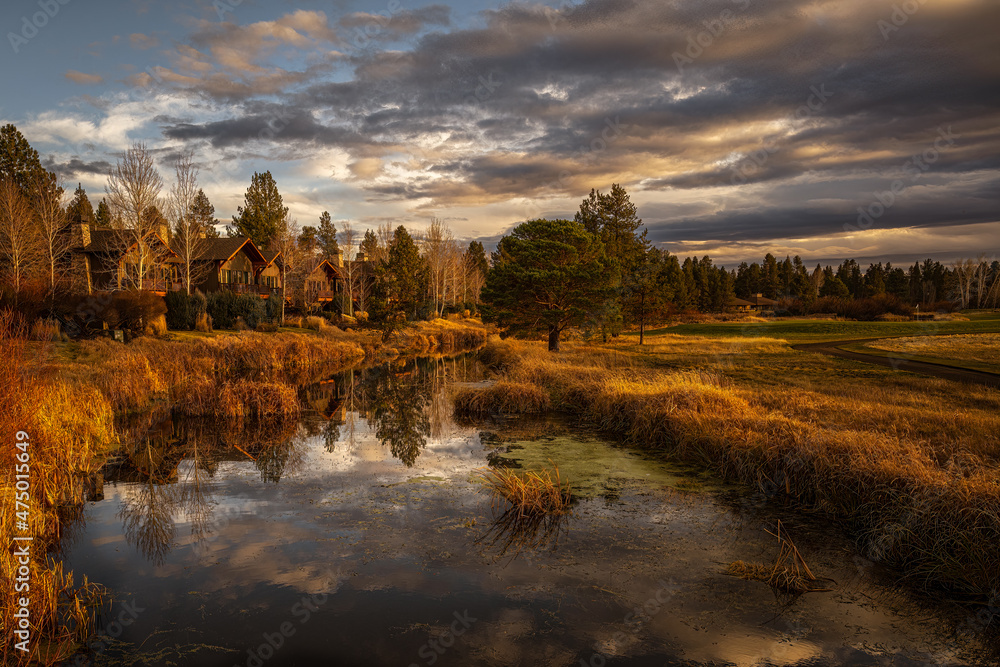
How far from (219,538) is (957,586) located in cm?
1134

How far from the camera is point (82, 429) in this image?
14.0 m

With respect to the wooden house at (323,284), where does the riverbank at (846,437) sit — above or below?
below

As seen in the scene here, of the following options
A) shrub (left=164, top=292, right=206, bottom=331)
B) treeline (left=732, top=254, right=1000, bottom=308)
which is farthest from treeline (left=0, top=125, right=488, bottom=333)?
treeline (left=732, top=254, right=1000, bottom=308)

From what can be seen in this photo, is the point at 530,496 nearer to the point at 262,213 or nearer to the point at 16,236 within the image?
the point at 16,236

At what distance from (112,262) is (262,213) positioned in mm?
24567

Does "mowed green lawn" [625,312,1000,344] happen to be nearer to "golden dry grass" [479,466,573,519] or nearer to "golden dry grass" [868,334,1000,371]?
"golden dry grass" [868,334,1000,371]

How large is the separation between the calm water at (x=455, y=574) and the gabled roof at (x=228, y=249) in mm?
43227

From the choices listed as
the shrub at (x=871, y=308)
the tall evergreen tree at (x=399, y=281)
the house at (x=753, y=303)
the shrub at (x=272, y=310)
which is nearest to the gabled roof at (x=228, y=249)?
the shrub at (x=272, y=310)

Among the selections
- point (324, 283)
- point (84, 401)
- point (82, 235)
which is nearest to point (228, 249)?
point (82, 235)

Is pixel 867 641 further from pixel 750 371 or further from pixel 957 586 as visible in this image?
pixel 750 371

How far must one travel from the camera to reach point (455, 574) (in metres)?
8.39

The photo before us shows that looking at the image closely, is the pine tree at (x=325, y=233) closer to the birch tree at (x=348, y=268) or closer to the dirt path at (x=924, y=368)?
the birch tree at (x=348, y=268)

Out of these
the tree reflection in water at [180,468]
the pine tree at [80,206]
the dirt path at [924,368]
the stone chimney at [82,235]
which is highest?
the pine tree at [80,206]

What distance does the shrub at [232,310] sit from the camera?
3849 cm
